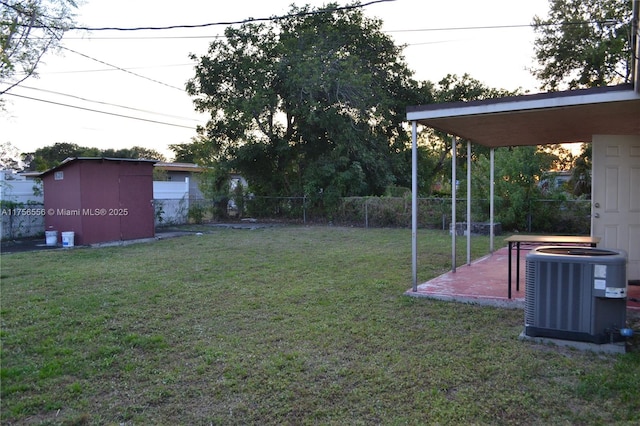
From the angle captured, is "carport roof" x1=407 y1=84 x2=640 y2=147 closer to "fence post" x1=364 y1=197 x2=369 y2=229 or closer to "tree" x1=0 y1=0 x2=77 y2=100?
"tree" x1=0 y1=0 x2=77 y2=100

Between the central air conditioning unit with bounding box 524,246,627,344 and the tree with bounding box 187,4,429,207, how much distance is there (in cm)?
1417

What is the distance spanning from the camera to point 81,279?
276 inches

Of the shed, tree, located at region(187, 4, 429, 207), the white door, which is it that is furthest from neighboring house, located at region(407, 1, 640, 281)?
tree, located at region(187, 4, 429, 207)

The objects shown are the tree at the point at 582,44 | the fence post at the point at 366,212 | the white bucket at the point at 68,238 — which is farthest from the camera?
the fence post at the point at 366,212

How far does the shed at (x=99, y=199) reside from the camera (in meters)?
11.6

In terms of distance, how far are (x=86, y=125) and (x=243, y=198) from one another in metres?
8.83

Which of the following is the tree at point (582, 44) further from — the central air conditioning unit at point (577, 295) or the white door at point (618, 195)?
the central air conditioning unit at point (577, 295)

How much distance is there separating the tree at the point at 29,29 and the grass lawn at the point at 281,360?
10.2 ft

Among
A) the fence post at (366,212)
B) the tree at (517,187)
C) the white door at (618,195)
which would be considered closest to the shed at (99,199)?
the fence post at (366,212)

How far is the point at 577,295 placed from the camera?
3859 mm

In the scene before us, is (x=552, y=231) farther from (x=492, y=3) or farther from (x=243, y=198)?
(x=243, y=198)

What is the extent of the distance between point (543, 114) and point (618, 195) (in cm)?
173

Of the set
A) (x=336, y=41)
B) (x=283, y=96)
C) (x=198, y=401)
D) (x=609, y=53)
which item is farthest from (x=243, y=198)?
(x=198, y=401)

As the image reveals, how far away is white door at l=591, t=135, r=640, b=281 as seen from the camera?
602 centimetres
